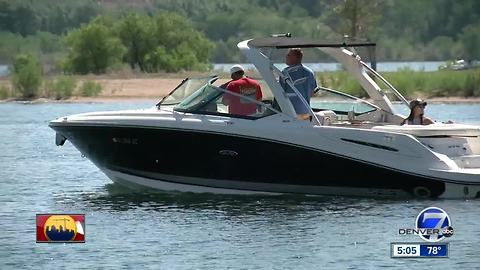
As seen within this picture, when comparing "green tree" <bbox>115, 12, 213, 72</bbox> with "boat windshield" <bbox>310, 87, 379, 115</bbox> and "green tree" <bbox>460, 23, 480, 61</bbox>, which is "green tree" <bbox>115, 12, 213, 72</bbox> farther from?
"boat windshield" <bbox>310, 87, 379, 115</bbox>

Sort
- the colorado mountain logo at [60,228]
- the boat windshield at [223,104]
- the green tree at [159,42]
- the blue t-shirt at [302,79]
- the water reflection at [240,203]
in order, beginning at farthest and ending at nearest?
1. the green tree at [159,42]
2. the blue t-shirt at [302,79]
3. the boat windshield at [223,104]
4. the water reflection at [240,203]
5. the colorado mountain logo at [60,228]

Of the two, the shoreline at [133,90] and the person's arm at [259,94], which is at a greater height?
the person's arm at [259,94]

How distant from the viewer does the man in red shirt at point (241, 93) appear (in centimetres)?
2025

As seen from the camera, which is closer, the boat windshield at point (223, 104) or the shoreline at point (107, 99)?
the boat windshield at point (223, 104)

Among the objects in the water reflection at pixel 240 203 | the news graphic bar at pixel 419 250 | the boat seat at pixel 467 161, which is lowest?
the news graphic bar at pixel 419 250

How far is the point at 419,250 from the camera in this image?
1659 centimetres

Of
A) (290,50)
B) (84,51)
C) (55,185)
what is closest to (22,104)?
(84,51)

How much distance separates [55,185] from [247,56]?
4.35m

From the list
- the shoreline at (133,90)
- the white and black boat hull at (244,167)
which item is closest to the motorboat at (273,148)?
the white and black boat hull at (244,167)

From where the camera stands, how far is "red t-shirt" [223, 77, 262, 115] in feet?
66.4

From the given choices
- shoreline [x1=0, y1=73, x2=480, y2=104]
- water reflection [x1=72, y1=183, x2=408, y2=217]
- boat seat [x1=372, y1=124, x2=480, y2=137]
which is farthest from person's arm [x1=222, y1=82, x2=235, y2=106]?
shoreline [x1=0, y1=73, x2=480, y2=104]

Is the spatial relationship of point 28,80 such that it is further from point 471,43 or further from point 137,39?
point 471,43

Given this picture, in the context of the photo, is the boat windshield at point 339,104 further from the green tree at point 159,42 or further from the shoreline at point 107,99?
the green tree at point 159,42

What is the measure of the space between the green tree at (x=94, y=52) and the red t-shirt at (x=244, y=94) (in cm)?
4379
